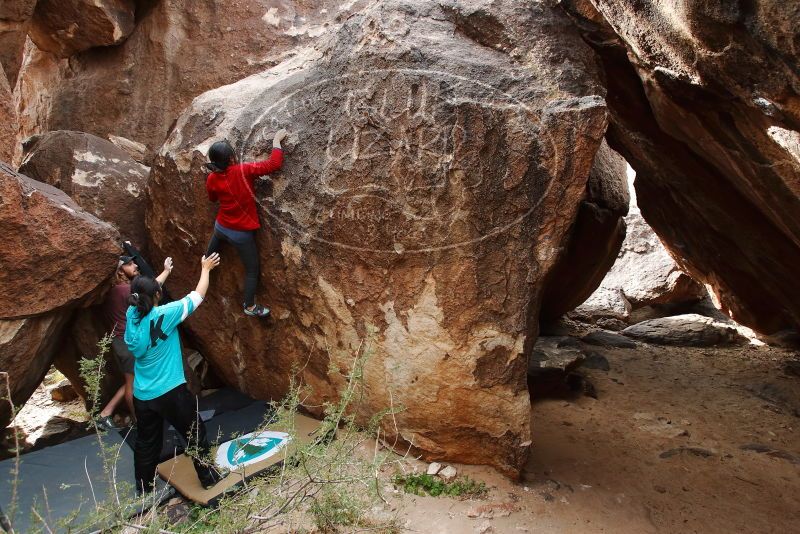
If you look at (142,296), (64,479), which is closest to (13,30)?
(142,296)

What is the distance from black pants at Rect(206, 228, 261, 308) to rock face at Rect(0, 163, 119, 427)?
654 millimetres

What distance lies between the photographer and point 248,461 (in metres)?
3.28

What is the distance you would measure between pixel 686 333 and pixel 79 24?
6.79 m

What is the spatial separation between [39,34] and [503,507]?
243 inches

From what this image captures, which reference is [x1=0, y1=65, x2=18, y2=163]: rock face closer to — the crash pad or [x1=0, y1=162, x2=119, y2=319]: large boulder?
[x1=0, y1=162, x2=119, y2=319]: large boulder

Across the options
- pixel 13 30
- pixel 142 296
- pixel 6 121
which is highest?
pixel 13 30

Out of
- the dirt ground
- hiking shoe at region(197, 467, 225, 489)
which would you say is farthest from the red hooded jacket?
the dirt ground

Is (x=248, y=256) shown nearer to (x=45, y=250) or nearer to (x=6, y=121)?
(x=45, y=250)

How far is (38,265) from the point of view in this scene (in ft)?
11.2

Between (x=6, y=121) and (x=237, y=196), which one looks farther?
(x=6, y=121)

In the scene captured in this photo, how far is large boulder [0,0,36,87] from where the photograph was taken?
14.8 ft

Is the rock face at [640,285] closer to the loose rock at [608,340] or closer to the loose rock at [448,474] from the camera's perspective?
the loose rock at [608,340]

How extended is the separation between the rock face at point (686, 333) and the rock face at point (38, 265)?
507cm

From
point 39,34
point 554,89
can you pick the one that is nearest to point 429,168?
point 554,89
